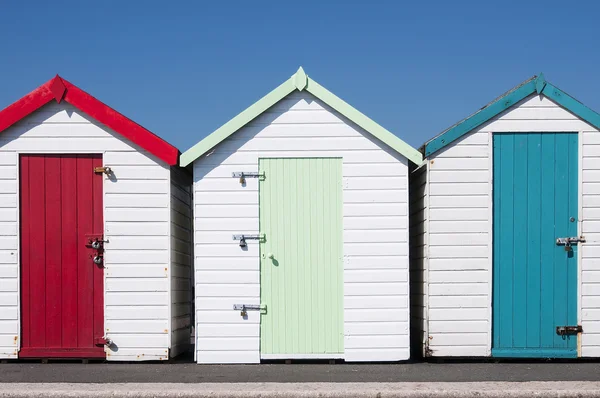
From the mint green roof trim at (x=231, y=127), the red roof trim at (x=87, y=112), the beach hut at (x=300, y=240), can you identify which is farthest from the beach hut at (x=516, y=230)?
the red roof trim at (x=87, y=112)

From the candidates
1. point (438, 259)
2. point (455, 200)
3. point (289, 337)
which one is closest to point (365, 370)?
point (289, 337)

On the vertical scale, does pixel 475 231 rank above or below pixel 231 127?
below

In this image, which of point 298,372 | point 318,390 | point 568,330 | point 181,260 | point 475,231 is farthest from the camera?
point 181,260

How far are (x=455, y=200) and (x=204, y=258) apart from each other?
327 cm

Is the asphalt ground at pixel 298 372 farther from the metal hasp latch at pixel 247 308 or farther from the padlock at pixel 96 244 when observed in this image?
the padlock at pixel 96 244

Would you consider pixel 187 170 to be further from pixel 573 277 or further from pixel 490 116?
pixel 573 277

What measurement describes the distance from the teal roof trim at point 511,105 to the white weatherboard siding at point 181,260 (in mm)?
3358

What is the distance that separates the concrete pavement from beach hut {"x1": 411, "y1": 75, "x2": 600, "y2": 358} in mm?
1853

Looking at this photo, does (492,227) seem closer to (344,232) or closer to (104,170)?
(344,232)

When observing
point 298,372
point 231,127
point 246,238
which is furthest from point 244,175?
point 298,372

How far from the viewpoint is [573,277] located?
10.2m

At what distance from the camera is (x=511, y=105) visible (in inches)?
402

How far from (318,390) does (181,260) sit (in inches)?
146

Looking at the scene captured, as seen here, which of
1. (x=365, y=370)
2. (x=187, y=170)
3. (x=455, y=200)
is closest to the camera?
(x=365, y=370)
